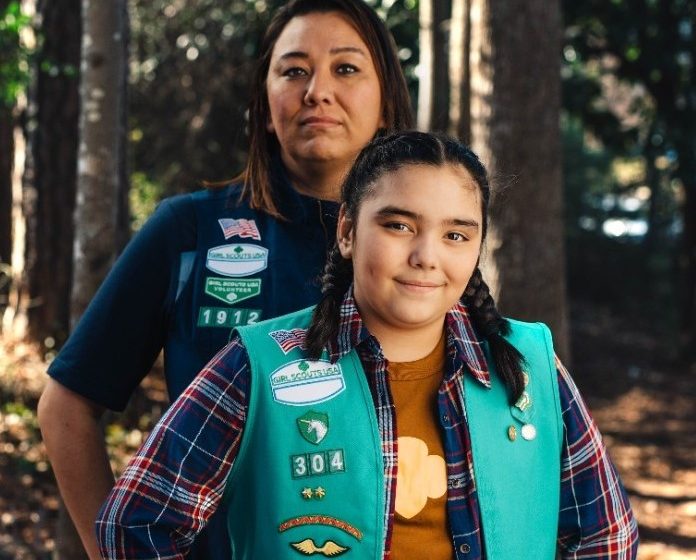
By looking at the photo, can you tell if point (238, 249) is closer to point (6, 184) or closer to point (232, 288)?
point (232, 288)

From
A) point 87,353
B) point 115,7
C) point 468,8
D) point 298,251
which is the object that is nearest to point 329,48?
point 298,251

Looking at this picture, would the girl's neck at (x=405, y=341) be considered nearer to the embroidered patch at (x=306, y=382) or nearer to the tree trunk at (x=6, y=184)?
the embroidered patch at (x=306, y=382)

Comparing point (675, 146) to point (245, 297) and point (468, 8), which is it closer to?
point (468, 8)

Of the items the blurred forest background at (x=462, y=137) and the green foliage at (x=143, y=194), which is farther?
the green foliage at (x=143, y=194)

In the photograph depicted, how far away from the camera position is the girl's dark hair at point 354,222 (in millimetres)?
2225

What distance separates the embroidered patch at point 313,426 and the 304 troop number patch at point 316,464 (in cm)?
3

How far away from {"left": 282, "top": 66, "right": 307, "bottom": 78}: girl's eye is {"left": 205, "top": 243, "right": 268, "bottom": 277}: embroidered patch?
454 millimetres

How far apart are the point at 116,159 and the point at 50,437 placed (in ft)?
7.75

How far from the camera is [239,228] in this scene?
2529mm

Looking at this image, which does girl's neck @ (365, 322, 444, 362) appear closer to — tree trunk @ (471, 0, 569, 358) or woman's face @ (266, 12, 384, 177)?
woman's face @ (266, 12, 384, 177)

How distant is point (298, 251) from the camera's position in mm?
2545

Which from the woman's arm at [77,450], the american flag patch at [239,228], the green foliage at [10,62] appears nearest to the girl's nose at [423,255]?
the american flag patch at [239,228]

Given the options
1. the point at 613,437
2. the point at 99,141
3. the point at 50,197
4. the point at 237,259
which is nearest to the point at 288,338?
the point at 237,259

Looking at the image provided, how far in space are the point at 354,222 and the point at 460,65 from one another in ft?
15.1
